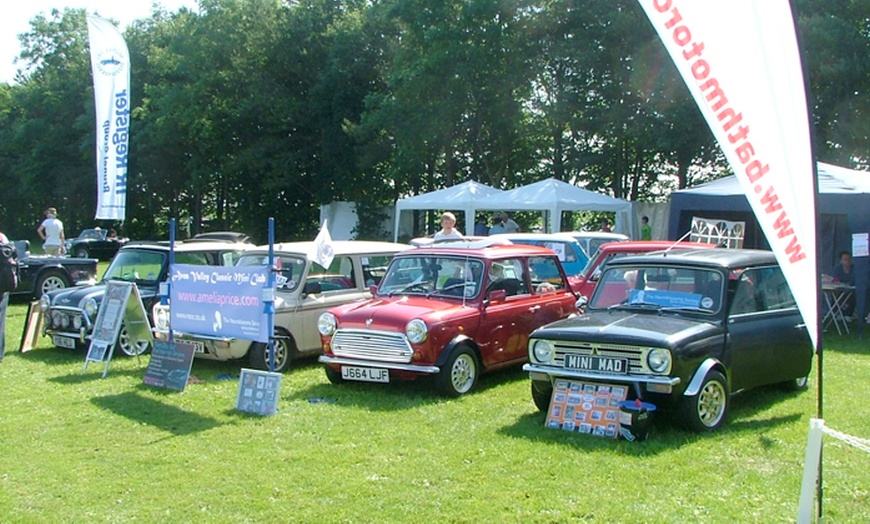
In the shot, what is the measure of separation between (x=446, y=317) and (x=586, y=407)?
2.10 m

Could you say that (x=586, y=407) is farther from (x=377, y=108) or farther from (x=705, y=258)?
(x=377, y=108)

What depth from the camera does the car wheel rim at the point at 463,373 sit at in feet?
28.7

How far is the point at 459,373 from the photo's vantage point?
28.9 feet

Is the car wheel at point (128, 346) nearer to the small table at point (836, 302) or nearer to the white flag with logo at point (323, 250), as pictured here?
the white flag with logo at point (323, 250)

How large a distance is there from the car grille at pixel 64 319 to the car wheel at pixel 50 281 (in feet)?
19.0

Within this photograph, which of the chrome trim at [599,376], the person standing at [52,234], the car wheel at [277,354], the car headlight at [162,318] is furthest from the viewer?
the person standing at [52,234]

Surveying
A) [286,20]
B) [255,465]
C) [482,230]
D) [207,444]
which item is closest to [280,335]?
[207,444]

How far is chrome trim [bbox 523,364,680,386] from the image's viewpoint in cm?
673

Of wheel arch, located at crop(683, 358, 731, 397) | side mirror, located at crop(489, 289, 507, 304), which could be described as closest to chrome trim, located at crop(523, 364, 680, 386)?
wheel arch, located at crop(683, 358, 731, 397)

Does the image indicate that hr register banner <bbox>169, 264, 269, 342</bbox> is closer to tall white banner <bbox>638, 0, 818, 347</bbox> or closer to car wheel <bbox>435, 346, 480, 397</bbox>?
car wheel <bbox>435, 346, 480, 397</bbox>

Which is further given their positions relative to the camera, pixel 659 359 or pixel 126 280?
pixel 126 280

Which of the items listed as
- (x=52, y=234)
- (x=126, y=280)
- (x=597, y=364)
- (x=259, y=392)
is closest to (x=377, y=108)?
(x=52, y=234)

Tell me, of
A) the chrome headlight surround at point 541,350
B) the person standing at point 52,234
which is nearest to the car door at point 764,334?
the chrome headlight surround at point 541,350

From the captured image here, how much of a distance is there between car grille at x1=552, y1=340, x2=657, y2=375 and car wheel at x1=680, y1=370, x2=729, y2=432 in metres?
0.47
